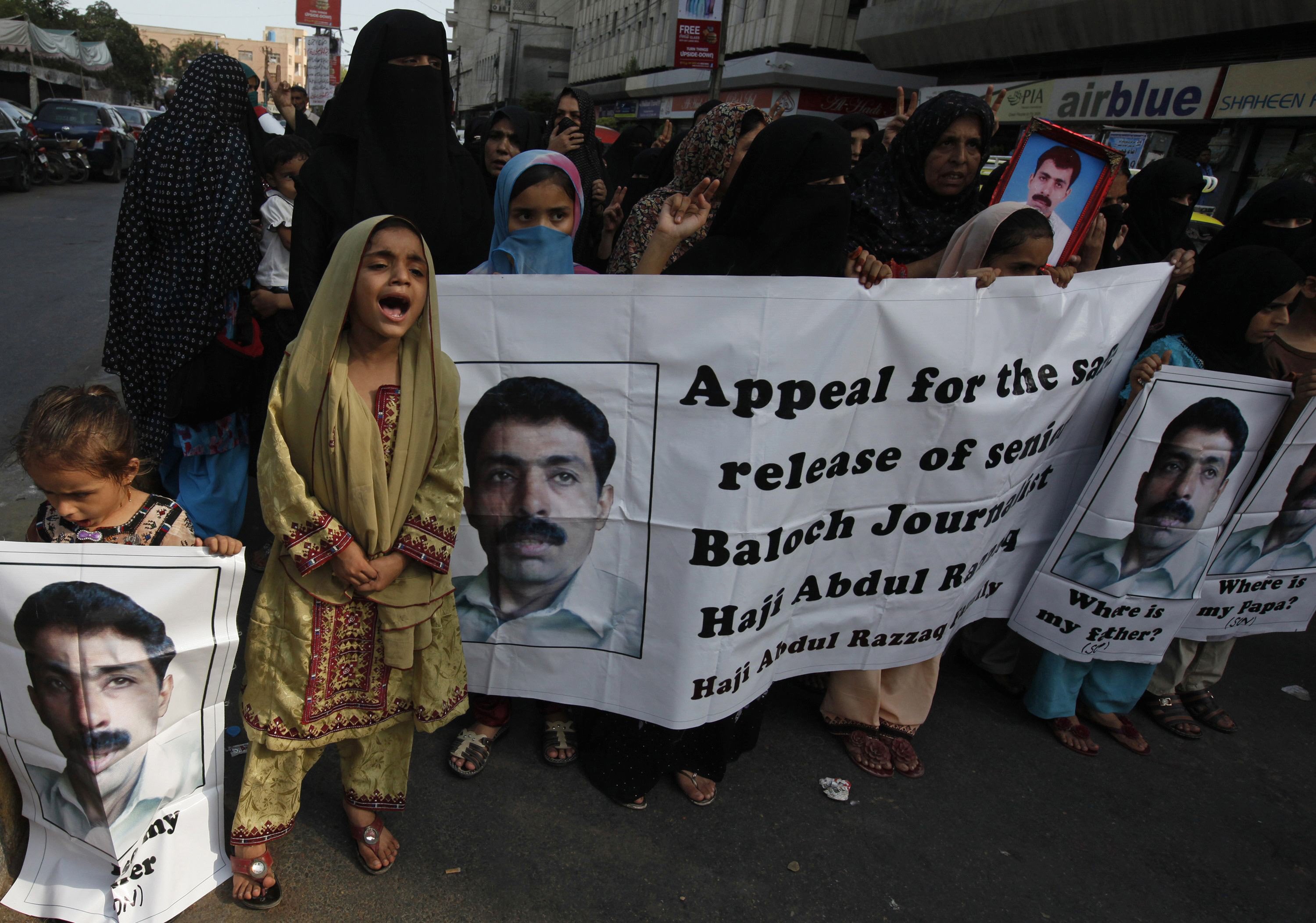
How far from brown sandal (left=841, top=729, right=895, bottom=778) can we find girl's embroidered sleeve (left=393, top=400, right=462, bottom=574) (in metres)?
1.53

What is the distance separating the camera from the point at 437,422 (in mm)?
1889

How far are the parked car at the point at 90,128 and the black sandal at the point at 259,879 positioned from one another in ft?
68.9

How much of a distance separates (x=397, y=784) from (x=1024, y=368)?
2.07m

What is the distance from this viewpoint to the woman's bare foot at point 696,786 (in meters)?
2.45

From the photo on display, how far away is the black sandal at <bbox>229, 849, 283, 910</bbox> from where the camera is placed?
6.41 feet

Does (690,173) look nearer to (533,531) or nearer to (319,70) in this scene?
(533,531)

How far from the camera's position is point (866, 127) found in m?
5.02

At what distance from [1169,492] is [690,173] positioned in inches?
79.5

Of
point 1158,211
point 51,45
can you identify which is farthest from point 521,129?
point 51,45

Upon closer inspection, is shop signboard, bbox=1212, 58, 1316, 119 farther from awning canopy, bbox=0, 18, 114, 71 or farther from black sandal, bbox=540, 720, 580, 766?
awning canopy, bbox=0, 18, 114, 71

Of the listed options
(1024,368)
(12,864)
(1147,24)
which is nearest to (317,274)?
(12,864)

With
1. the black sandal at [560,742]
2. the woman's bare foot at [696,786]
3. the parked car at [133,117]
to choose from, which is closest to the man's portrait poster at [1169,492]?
the woman's bare foot at [696,786]

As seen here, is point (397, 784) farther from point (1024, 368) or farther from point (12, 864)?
point (1024, 368)

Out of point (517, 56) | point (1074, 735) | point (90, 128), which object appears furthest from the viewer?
point (517, 56)
